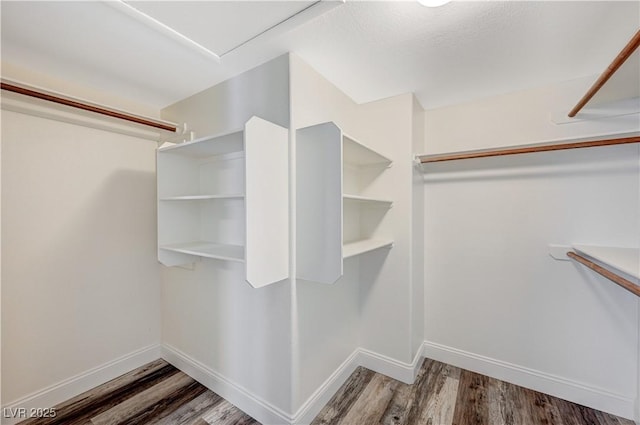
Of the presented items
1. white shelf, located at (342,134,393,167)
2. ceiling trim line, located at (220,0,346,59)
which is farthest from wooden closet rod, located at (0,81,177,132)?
white shelf, located at (342,134,393,167)

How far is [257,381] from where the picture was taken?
1713 millimetres

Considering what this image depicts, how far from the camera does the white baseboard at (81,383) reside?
1670 millimetres

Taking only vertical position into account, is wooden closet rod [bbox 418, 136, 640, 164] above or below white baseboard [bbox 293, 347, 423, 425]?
above

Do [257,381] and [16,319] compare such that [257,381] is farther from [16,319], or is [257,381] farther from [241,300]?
[16,319]

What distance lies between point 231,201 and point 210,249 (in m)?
0.35

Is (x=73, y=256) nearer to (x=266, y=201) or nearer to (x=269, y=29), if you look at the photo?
(x=266, y=201)

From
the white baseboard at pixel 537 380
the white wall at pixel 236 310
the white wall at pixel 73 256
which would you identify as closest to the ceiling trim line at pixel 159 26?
the white wall at pixel 236 310

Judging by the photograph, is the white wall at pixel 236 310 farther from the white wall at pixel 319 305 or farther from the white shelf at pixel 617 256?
the white shelf at pixel 617 256

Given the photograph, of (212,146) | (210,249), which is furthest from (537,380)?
(212,146)

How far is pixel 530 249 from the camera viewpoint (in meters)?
1.97

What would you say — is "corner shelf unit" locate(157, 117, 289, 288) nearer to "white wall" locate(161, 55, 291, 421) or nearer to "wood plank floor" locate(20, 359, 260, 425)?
"white wall" locate(161, 55, 291, 421)

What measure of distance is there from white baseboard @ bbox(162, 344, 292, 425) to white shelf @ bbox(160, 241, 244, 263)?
0.94m

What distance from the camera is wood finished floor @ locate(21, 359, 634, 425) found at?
1.68m

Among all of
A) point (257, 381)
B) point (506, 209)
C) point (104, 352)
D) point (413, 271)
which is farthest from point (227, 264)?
point (506, 209)
